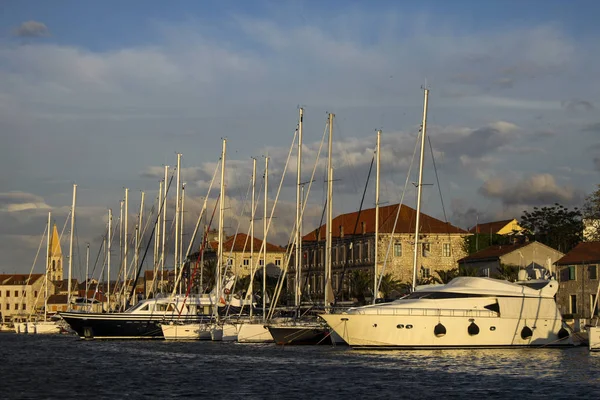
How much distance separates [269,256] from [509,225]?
121 feet

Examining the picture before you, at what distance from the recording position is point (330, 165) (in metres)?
62.7

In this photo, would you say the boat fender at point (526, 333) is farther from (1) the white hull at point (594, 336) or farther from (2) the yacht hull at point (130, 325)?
(2) the yacht hull at point (130, 325)

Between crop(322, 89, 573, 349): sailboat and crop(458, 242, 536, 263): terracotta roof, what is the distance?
150ft

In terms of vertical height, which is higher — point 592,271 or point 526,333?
point 592,271

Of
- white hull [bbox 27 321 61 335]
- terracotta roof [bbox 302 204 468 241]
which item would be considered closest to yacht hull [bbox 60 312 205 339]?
white hull [bbox 27 321 61 335]

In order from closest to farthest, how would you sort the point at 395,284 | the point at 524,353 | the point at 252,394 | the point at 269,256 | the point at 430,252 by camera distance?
the point at 252,394 < the point at 524,353 < the point at 395,284 < the point at 430,252 < the point at 269,256

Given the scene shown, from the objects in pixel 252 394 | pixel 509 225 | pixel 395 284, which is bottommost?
pixel 252 394

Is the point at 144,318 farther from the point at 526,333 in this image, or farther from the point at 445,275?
the point at 445,275

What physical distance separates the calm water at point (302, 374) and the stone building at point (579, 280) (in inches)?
1098

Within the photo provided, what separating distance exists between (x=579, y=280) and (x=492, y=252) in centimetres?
2148

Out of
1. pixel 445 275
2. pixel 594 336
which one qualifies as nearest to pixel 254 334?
pixel 594 336

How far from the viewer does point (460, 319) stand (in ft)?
168

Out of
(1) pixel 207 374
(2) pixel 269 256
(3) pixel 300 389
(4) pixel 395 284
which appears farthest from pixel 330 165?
(2) pixel 269 256

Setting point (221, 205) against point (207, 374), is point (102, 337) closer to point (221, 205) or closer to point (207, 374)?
point (221, 205)
